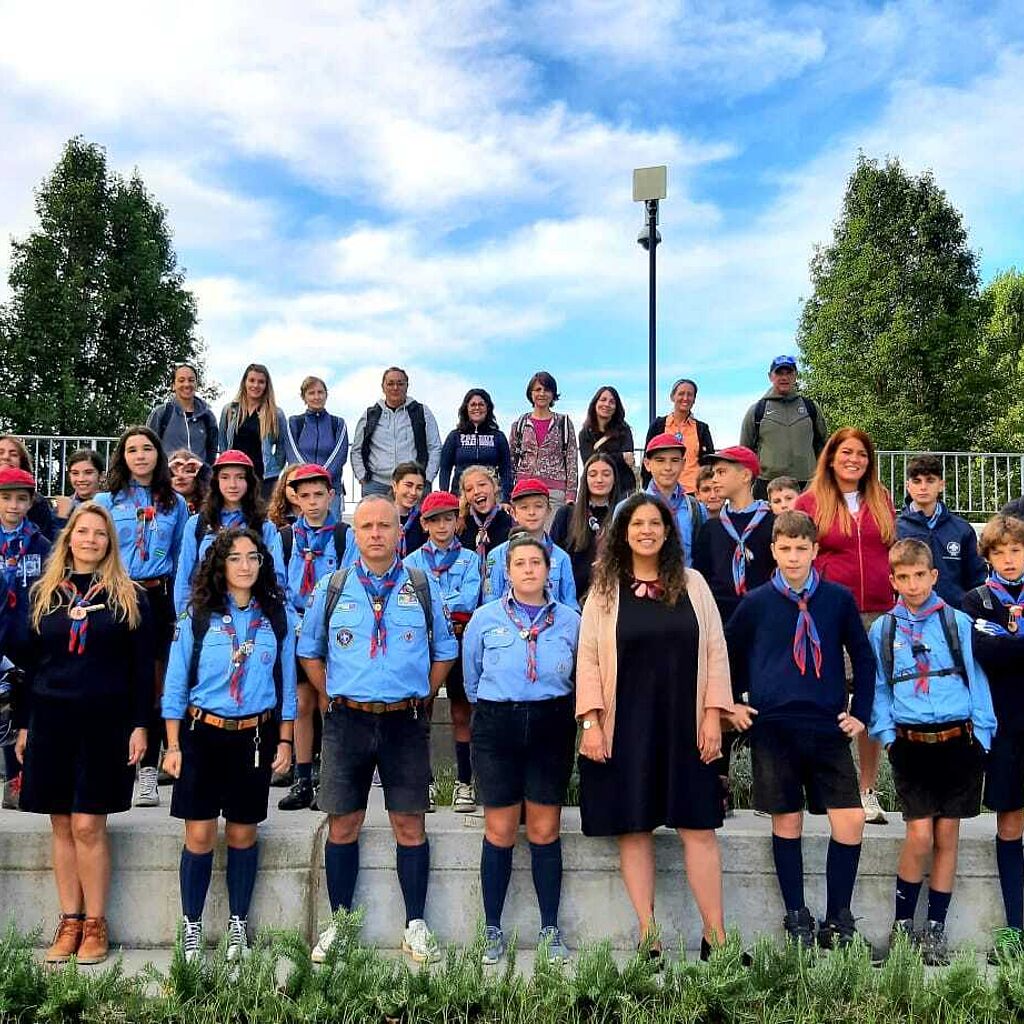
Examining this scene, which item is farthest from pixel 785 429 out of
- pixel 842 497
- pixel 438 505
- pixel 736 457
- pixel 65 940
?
pixel 65 940

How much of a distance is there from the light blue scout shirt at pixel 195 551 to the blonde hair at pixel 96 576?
556mm

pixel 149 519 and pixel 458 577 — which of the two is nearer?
pixel 458 577

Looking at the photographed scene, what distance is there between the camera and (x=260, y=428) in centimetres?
845

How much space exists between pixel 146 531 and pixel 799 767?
4062mm

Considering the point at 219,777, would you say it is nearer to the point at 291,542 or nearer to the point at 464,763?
the point at 464,763

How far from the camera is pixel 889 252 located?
102 feet

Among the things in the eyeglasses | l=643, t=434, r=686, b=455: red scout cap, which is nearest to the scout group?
the eyeglasses

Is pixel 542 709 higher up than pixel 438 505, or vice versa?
pixel 438 505

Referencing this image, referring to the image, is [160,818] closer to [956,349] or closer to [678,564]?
[678,564]

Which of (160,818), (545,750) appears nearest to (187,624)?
(160,818)

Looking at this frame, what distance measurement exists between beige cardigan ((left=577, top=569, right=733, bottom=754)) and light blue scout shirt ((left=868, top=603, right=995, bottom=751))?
0.77 m

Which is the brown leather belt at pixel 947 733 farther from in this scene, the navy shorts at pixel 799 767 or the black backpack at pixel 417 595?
the black backpack at pixel 417 595

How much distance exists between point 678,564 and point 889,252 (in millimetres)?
30563

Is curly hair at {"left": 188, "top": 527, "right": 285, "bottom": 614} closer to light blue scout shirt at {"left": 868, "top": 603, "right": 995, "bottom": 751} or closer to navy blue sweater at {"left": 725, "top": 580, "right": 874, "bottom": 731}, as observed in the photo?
navy blue sweater at {"left": 725, "top": 580, "right": 874, "bottom": 731}
